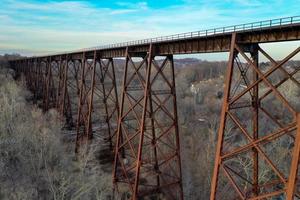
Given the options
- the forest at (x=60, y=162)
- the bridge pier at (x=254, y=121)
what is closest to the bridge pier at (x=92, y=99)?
the forest at (x=60, y=162)

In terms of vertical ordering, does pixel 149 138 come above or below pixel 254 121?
below

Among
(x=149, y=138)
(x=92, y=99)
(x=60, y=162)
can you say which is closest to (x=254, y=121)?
(x=149, y=138)

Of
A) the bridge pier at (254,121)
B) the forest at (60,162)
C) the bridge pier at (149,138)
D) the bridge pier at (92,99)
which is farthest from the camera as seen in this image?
the bridge pier at (92,99)

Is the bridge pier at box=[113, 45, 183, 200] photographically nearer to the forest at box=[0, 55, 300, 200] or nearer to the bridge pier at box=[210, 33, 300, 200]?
the forest at box=[0, 55, 300, 200]

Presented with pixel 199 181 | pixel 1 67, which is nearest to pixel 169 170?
pixel 199 181

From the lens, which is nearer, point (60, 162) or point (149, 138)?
point (149, 138)

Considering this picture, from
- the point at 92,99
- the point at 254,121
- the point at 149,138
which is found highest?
the point at 254,121

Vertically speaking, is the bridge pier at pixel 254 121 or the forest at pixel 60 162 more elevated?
the bridge pier at pixel 254 121

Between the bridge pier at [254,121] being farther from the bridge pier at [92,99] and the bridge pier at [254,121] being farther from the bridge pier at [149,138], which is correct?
the bridge pier at [92,99]

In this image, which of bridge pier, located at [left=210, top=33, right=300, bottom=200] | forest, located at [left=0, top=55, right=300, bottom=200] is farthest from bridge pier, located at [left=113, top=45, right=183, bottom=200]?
bridge pier, located at [left=210, top=33, right=300, bottom=200]

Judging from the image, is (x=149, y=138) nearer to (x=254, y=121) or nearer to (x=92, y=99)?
(x=92, y=99)

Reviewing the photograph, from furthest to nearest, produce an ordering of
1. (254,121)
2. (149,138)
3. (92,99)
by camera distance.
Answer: (92,99)
(149,138)
(254,121)

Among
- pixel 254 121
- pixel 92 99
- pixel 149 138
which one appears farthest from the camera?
pixel 92 99
